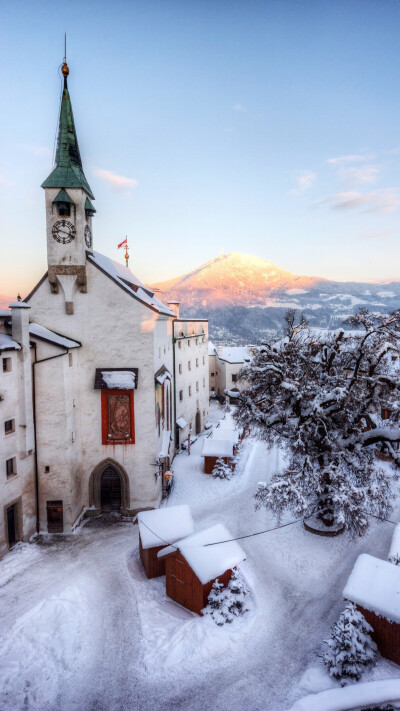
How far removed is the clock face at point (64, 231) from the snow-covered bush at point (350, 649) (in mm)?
24804

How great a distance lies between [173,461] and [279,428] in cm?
1546

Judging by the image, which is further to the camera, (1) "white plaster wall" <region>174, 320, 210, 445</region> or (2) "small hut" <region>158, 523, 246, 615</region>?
(1) "white plaster wall" <region>174, 320, 210, 445</region>

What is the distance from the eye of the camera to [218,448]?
34000 mm

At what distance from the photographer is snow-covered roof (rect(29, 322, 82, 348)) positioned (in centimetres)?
2273

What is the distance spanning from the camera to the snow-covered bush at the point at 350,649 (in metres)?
13.3

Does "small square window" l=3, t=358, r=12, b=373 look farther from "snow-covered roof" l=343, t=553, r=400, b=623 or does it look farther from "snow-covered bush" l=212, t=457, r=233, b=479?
"snow-covered roof" l=343, t=553, r=400, b=623

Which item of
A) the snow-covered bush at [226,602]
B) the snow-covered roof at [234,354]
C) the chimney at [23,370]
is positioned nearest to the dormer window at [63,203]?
the chimney at [23,370]

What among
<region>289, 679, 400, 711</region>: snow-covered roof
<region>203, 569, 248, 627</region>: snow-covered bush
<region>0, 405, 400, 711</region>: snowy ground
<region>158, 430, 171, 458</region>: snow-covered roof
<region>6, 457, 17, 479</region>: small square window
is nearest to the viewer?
<region>289, 679, 400, 711</region>: snow-covered roof

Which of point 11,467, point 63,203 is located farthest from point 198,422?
point 63,203

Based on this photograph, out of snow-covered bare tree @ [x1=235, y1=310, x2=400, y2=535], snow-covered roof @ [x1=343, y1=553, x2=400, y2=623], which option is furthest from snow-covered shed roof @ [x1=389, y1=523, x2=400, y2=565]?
snow-covered roof @ [x1=343, y1=553, x2=400, y2=623]

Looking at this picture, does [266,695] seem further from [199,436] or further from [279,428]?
[199,436]

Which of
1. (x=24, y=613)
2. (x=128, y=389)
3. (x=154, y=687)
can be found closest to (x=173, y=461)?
(x=128, y=389)

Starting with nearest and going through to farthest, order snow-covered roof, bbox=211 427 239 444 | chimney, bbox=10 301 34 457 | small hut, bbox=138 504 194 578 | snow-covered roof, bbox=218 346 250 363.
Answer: small hut, bbox=138 504 194 578
chimney, bbox=10 301 34 457
snow-covered roof, bbox=211 427 239 444
snow-covered roof, bbox=218 346 250 363

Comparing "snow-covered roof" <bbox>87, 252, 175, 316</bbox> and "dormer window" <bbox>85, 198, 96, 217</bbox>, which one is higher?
"dormer window" <bbox>85, 198, 96, 217</bbox>
